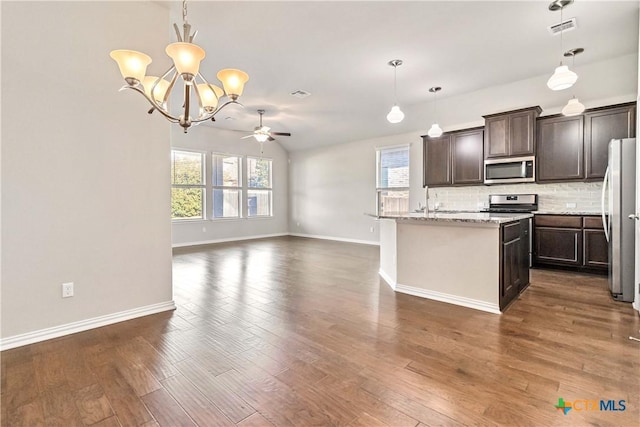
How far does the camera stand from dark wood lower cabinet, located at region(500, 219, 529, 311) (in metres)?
3.10

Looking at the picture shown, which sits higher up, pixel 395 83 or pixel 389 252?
pixel 395 83

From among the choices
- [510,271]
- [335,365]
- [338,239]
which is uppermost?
[510,271]

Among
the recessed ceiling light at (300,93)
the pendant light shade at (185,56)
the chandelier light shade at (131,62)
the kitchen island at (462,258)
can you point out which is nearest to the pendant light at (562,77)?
the kitchen island at (462,258)

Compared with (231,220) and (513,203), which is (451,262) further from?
(231,220)

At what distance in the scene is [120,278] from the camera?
113 inches

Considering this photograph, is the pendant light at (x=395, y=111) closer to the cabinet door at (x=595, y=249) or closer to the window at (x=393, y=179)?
the window at (x=393, y=179)

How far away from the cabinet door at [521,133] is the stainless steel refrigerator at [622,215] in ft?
5.39

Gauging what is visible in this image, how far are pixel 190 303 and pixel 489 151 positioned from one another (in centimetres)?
541

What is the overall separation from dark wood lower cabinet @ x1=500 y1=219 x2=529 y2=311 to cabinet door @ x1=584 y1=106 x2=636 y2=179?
180 cm

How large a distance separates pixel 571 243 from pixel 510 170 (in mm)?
1462

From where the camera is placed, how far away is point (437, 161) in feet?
21.1

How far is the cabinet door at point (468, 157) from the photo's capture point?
5.79m

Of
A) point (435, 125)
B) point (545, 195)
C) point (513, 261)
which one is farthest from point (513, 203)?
point (513, 261)

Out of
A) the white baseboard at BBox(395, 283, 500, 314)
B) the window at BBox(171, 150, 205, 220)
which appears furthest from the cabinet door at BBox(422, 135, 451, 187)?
the window at BBox(171, 150, 205, 220)
